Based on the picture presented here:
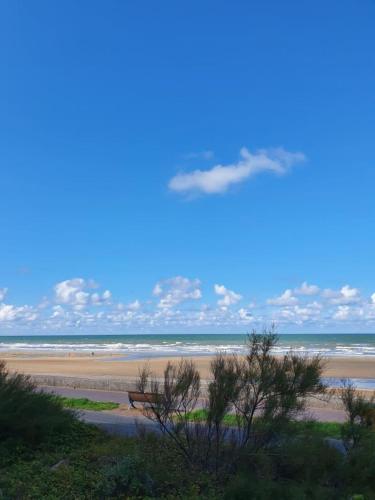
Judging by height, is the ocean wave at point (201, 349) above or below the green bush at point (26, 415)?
below

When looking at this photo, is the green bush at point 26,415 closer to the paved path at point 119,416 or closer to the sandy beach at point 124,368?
the paved path at point 119,416

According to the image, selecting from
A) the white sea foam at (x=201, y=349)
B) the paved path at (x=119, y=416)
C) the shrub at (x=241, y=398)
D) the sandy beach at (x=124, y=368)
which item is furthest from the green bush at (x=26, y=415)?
the white sea foam at (x=201, y=349)

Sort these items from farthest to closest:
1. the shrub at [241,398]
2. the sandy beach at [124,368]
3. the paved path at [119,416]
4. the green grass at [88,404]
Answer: the sandy beach at [124,368], the green grass at [88,404], the paved path at [119,416], the shrub at [241,398]

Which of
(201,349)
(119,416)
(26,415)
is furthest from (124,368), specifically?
(201,349)

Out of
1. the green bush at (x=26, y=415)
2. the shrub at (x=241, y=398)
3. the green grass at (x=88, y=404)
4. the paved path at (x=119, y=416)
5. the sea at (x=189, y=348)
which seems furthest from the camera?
the sea at (x=189, y=348)

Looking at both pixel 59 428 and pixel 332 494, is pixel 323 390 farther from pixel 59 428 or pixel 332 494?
pixel 59 428

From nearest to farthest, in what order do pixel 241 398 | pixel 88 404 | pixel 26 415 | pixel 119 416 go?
1. pixel 241 398
2. pixel 26 415
3. pixel 119 416
4. pixel 88 404

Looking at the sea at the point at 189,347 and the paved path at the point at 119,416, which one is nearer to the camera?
the paved path at the point at 119,416

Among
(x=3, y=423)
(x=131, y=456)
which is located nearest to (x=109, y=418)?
(x=3, y=423)

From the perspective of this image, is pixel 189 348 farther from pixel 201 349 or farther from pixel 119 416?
pixel 119 416

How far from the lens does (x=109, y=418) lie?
→ 44.7 ft

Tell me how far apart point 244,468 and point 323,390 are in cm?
161

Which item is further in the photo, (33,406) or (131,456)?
(33,406)

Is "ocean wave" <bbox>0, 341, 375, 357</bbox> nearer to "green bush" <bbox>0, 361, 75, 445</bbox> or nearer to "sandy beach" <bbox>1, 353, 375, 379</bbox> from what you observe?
"sandy beach" <bbox>1, 353, 375, 379</bbox>
